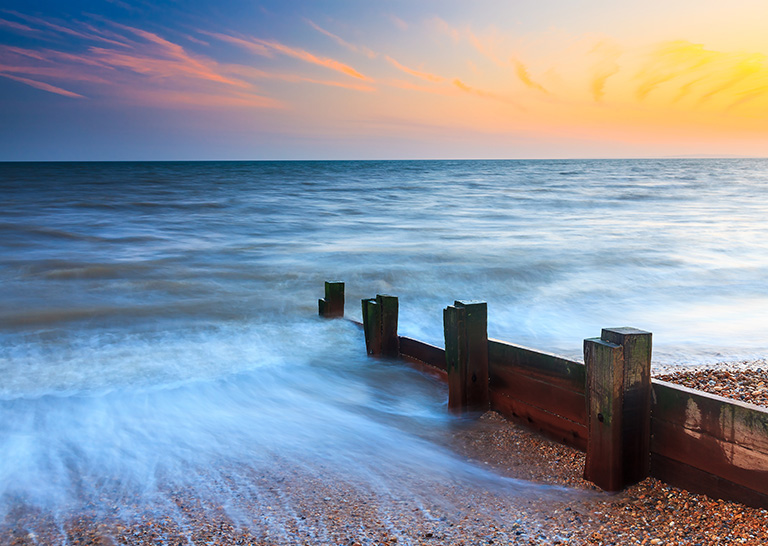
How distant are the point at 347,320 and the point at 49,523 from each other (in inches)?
202

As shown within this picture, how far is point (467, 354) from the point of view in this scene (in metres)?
4.54

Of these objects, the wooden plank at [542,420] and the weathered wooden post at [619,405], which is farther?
the wooden plank at [542,420]

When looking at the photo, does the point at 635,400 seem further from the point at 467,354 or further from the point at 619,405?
the point at 467,354

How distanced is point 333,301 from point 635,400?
555 cm

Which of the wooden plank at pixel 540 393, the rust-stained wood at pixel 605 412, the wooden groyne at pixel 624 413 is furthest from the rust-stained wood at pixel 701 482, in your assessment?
the wooden plank at pixel 540 393

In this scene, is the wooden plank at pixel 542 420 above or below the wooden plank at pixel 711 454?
below

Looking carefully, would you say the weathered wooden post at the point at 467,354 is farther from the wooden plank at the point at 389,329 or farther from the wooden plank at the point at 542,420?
the wooden plank at the point at 389,329

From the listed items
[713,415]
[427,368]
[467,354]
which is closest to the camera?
[713,415]

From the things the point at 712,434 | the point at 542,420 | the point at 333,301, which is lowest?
the point at 542,420

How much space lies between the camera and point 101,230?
811 inches

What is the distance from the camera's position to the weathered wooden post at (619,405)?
10.6 feet

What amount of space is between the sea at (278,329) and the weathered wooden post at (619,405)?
0.67 m

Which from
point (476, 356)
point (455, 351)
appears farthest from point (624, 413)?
point (455, 351)

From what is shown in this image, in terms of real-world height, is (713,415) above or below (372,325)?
above
